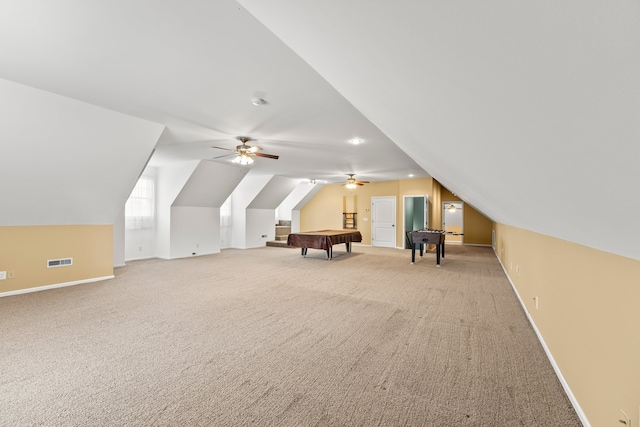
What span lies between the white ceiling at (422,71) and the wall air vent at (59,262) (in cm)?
238

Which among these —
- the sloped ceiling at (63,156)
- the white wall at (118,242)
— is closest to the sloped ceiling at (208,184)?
the white wall at (118,242)

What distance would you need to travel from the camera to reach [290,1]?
1349 millimetres

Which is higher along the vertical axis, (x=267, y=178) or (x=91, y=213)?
(x=267, y=178)

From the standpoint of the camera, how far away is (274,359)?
2523mm

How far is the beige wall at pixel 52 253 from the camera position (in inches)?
181

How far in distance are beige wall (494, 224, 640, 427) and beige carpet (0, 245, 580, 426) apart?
0.93 ft

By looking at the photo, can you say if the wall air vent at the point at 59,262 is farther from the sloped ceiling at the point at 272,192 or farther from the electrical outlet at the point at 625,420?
the electrical outlet at the point at 625,420

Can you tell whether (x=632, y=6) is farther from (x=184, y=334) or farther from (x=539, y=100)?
(x=184, y=334)

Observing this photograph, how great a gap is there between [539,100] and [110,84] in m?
3.91

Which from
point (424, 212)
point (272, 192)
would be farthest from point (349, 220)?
point (272, 192)

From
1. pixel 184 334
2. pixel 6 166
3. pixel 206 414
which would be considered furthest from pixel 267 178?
pixel 206 414

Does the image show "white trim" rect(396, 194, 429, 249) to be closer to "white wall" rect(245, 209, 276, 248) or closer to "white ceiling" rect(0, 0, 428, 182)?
"white wall" rect(245, 209, 276, 248)

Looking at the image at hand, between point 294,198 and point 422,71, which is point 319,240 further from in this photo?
point 422,71

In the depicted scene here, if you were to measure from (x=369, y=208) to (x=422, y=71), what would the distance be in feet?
34.6
